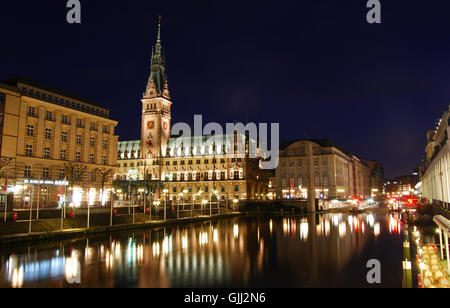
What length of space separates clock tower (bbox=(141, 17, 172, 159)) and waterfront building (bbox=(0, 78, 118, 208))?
73.8m

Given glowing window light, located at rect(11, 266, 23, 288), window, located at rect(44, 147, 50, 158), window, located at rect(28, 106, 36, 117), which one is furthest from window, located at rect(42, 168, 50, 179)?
glowing window light, located at rect(11, 266, 23, 288)

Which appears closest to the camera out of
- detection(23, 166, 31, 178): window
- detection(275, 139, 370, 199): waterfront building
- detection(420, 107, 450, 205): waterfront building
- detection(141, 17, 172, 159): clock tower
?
detection(420, 107, 450, 205): waterfront building

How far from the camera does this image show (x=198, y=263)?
91.4 ft

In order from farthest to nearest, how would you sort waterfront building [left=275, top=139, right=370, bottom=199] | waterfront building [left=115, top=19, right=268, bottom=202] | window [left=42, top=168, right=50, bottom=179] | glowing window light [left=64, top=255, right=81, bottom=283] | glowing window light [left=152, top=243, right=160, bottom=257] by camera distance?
waterfront building [left=115, top=19, right=268, bottom=202] < waterfront building [left=275, top=139, right=370, bottom=199] < window [left=42, top=168, right=50, bottom=179] < glowing window light [left=152, top=243, right=160, bottom=257] < glowing window light [left=64, top=255, right=81, bottom=283]

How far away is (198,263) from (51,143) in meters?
60.1

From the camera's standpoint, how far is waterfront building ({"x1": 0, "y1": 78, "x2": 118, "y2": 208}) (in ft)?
214

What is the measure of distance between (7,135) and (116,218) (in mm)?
27946

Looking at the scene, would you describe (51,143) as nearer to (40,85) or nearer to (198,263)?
(40,85)

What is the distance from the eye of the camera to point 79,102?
85875mm

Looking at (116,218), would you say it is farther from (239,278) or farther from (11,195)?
(239,278)

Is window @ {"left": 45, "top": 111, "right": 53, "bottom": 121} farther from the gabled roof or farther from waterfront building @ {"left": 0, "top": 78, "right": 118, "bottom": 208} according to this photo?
the gabled roof

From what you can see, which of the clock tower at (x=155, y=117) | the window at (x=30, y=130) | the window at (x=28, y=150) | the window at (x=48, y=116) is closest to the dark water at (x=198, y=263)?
the window at (x=28, y=150)

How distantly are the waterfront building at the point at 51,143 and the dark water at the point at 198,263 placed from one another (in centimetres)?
2793

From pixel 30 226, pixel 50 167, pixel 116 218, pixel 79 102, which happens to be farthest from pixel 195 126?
pixel 30 226
